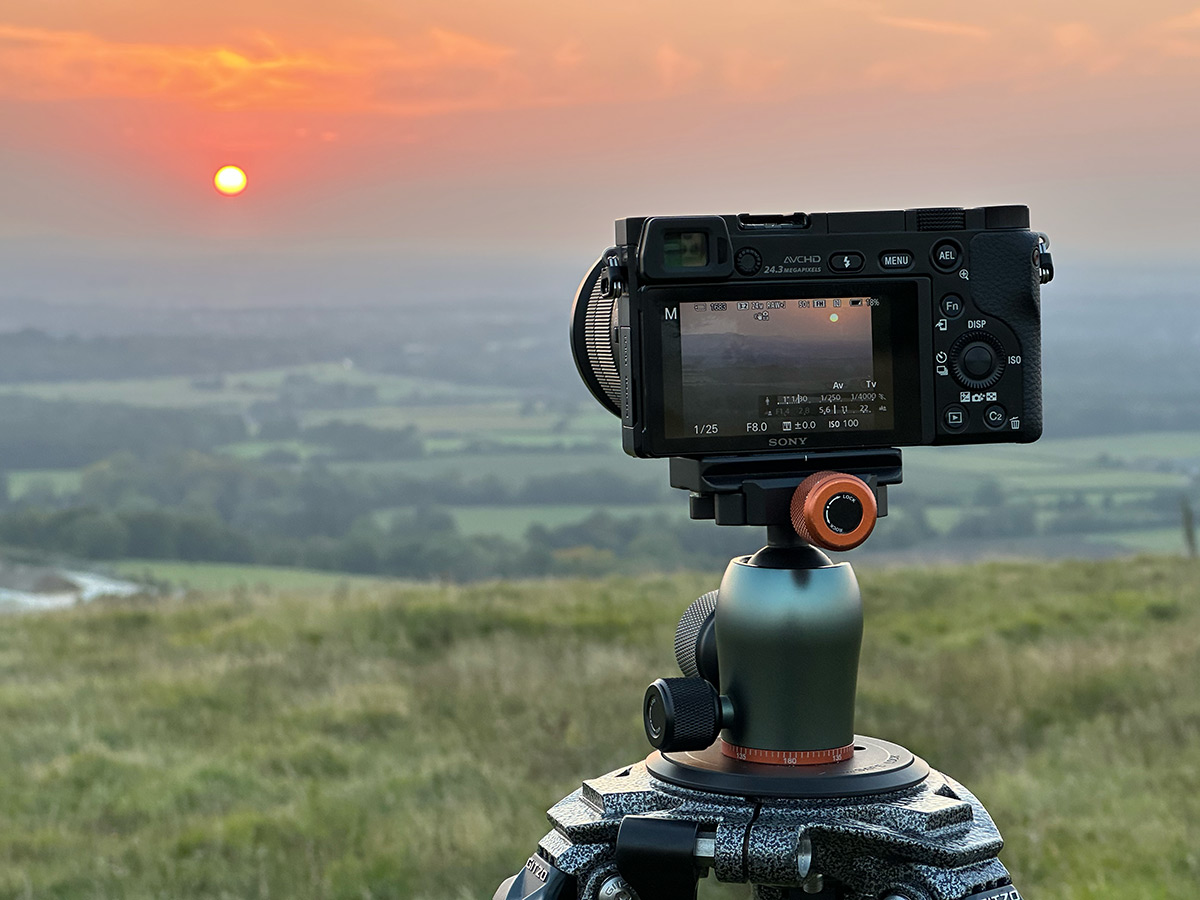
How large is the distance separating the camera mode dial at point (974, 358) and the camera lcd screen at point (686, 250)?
44 centimetres

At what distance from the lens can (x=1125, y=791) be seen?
19.6ft

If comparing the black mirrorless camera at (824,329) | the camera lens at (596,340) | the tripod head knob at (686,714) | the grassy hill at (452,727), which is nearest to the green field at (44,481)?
the grassy hill at (452,727)

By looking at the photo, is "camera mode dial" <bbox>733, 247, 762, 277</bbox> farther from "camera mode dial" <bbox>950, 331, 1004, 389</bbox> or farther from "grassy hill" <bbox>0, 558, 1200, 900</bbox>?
"grassy hill" <bbox>0, 558, 1200, 900</bbox>

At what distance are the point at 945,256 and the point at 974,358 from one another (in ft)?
0.55

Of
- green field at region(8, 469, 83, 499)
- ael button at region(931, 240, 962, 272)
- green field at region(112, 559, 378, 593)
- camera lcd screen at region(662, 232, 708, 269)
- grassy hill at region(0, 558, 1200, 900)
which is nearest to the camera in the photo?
camera lcd screen at region(662, 232, 708, 269)

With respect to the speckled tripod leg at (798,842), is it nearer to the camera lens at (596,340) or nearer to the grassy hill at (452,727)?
the camera lens at (596,340)

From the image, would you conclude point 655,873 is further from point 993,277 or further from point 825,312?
point 993,277

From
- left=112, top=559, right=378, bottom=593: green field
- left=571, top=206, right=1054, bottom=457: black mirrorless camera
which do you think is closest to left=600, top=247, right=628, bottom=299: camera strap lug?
left=571, top=206, right=1054, bottom=457: black mirrorless camera

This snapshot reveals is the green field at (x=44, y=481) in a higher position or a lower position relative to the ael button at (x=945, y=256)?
lower

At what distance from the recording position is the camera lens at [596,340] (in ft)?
6.83

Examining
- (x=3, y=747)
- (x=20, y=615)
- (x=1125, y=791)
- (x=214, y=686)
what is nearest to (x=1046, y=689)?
(x=1125, y=791)

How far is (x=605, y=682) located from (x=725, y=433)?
22.5 ft

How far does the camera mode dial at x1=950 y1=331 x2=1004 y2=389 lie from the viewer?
6.62 ft

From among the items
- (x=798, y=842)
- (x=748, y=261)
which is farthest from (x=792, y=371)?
(x=798, y=842)
